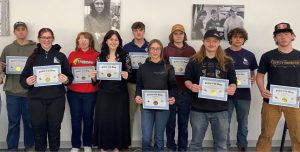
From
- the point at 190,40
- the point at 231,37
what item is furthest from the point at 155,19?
the point at 231,37

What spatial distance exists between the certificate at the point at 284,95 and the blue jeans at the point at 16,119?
326 centimetres

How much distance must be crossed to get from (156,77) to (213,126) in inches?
35.1

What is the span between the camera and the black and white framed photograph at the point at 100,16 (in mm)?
4578

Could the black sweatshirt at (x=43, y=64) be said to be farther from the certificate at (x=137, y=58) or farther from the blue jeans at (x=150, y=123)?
the blue jeans at (x=150, y=123)

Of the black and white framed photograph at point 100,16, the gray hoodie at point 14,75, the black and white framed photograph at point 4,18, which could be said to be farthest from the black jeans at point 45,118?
the black and white framed photograph at point 4,18

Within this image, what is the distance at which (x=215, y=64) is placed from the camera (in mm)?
3387

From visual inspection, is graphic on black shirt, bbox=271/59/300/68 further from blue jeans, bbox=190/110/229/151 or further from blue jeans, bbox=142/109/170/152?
blue jeans, bbox=142/109/170/152

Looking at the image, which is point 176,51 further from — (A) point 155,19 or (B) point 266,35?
(B) point 266,35

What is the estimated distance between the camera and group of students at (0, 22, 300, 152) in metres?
3.43

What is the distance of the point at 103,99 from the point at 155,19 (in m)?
1.58

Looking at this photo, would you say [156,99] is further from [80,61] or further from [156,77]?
[80,61]

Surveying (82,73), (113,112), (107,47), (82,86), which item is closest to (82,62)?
(82,73)

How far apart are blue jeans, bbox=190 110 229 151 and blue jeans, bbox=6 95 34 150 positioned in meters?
2.35

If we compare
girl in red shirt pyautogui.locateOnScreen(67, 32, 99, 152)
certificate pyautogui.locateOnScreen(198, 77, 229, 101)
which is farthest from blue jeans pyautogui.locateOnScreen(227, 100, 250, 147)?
girl in red shirt pyautogui.locateOnScreen(67, 32, 99, 152)
